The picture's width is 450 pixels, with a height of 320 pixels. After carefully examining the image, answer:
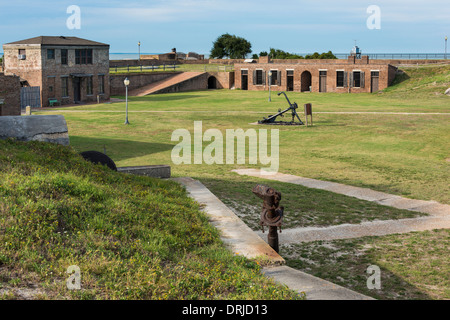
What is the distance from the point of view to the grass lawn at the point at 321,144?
554 inches

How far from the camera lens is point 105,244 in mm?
7523

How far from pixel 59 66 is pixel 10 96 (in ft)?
59.3

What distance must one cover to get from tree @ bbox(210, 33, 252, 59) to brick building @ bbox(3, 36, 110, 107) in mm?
45551

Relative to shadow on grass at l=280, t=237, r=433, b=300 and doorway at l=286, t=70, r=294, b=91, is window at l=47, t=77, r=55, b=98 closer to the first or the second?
doorway at l=286, t=70, r=294, b=91

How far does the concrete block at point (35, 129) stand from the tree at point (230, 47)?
86404 millimetres

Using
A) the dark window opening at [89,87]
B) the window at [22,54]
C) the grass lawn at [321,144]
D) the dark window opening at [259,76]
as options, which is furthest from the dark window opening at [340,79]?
the window at [22,54]

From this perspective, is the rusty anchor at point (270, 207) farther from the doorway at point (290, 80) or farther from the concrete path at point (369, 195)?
the doorway at point (290, 80)

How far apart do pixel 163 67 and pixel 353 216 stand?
6320cm

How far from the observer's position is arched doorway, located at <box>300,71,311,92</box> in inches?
2645

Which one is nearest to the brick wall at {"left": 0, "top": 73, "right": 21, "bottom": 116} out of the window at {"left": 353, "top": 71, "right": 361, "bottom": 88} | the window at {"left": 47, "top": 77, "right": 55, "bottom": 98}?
the window at {"left": 47, "top": 77, "right": 55, "bottom": 98}

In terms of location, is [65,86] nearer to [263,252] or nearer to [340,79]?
[340,79]

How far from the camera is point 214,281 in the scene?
6781 millimetres

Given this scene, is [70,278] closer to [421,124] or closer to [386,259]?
[386,259]
